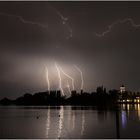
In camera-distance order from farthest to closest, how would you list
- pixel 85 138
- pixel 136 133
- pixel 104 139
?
pixel 136 133
pixel 85 138
pixel 104 139

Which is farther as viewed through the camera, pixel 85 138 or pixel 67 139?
pixel 85 138

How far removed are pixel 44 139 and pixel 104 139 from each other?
22.7 ft

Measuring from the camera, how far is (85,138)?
1387 inches

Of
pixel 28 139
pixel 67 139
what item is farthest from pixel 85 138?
pixel 28 139

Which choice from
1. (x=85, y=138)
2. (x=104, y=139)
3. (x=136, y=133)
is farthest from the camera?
(x=136, y=133)

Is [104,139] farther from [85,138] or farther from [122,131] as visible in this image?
[122,131]

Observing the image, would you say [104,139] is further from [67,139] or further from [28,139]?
[28,139]

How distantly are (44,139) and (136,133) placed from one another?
12268 mm

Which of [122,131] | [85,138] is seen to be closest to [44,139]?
[85,138]

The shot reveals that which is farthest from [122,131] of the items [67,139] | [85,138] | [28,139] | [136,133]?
[28,139]

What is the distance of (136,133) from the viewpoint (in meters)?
37.9

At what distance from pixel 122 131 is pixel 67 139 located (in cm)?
1054

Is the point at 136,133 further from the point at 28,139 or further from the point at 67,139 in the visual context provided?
the point at 28,139

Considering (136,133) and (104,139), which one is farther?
(136,133)
